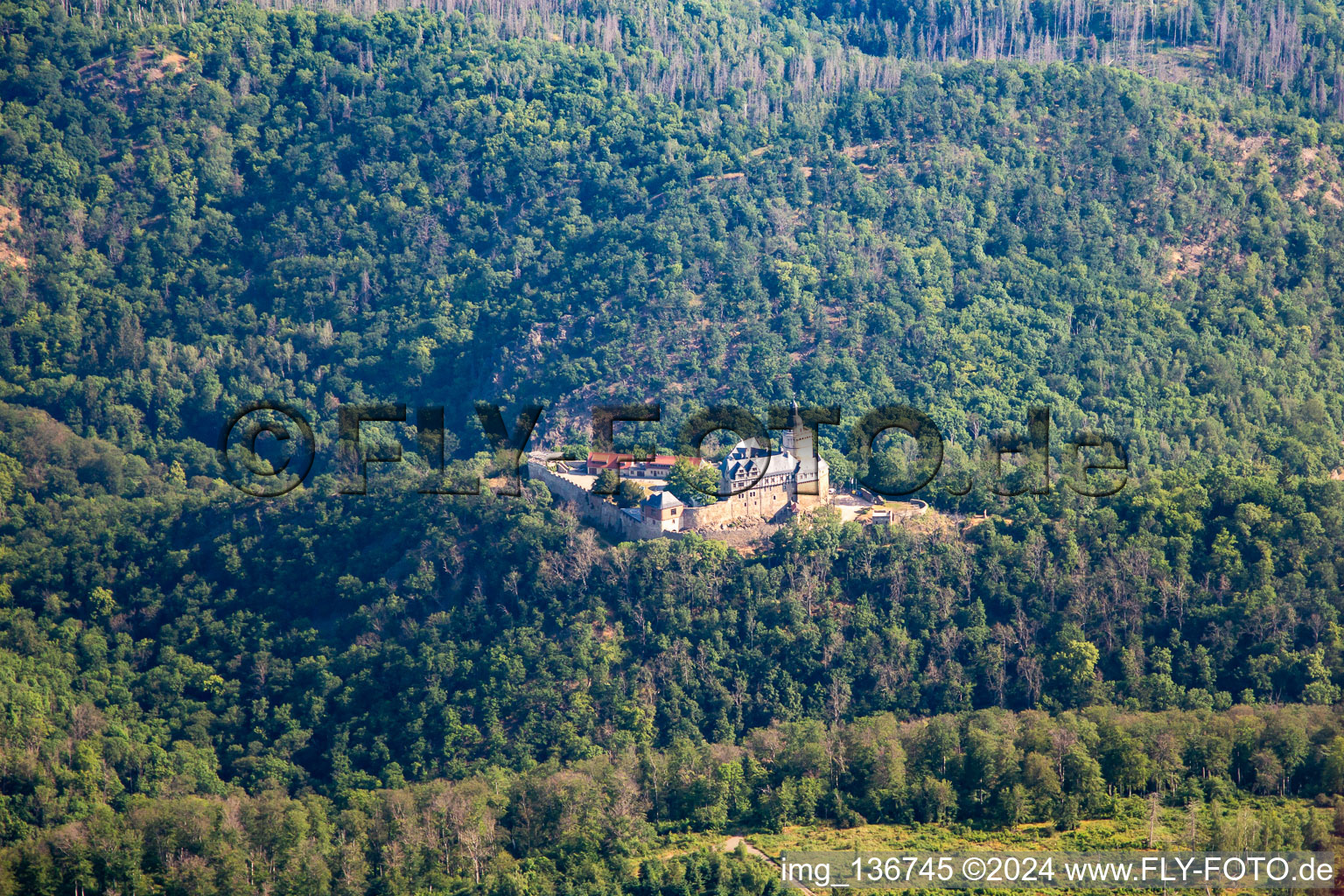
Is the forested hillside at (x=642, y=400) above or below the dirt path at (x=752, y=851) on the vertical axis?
above

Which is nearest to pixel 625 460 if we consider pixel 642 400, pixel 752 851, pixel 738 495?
pixel 738 495

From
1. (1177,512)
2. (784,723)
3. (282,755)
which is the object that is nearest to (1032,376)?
(1177,512)

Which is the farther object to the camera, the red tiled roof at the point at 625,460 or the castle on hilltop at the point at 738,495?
→ the red tiled roof at the point at 625,460

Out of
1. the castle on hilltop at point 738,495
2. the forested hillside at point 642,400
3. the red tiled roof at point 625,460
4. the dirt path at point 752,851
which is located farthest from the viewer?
the red tiled roof at point 625,460

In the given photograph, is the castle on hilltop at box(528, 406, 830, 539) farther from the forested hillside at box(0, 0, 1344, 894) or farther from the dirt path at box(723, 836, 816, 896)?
the dirt path at box(723, 836, 816, 896)

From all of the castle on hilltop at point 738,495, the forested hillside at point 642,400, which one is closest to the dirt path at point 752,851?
the forested hillside at point 642,400

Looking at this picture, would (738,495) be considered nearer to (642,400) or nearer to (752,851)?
(752,851)

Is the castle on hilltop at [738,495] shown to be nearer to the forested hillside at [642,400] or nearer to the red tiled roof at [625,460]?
the red tiled roof at [625,460]

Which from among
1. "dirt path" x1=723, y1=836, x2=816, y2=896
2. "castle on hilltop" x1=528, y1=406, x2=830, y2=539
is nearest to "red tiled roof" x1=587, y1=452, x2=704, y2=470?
"castle on hilltop" x1=528, y1=406, x2=830, y2=539
